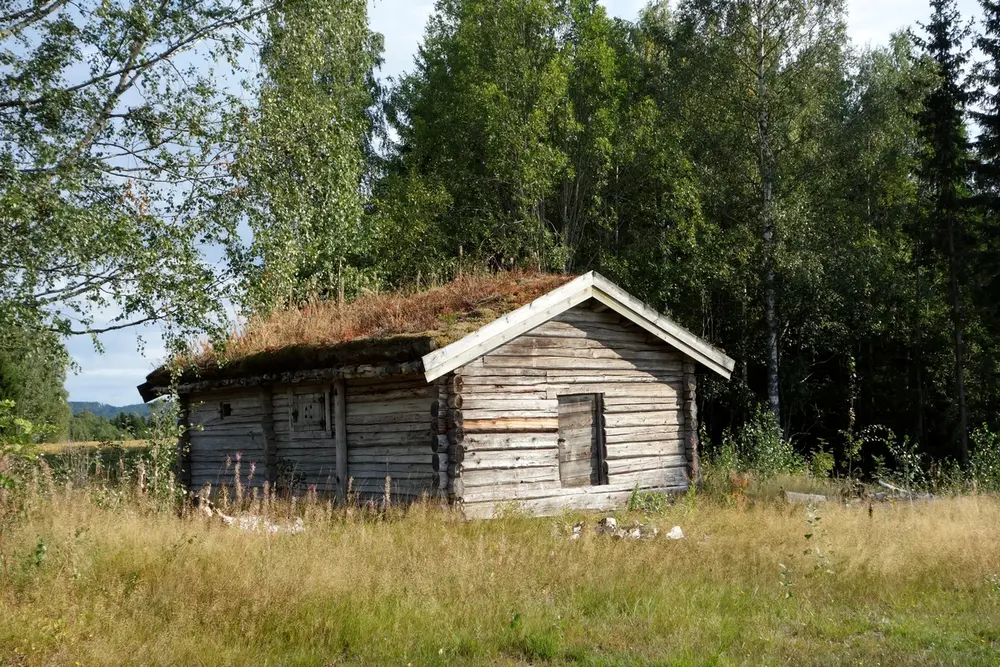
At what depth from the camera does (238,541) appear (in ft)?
26.6

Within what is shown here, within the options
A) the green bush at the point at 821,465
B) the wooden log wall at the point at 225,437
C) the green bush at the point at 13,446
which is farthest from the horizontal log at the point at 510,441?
the green bush at the point at 821,465

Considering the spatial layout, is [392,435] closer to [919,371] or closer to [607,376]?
[607,376]

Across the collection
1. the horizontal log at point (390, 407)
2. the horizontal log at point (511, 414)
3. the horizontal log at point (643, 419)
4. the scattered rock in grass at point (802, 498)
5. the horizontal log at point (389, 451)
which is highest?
the horizontal log at point (390, 407)

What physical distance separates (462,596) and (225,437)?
924 cm

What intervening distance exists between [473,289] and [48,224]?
5773 millimetres

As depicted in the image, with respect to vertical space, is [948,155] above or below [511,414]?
above

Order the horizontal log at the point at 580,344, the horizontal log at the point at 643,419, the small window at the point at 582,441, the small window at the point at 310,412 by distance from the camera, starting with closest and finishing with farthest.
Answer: the horizontal log at the point at 580,344 < the small window at the point at 582,441 < the small window at the point at 310,412 < the horizontal log at the point at 643,419

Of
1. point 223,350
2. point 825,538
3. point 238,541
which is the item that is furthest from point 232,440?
point 825,538

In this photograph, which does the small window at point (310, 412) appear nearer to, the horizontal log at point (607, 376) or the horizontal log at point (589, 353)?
the horizontal log at point (589, 353)

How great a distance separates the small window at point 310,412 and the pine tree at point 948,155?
1682 centimetres

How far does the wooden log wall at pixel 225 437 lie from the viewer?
14586 mm

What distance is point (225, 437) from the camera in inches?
605

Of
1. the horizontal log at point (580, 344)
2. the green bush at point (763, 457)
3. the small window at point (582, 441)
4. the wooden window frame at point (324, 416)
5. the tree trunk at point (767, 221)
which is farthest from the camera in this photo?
the tree trunk at point (767, 221)

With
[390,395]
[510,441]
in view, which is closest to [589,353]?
[510,441]
